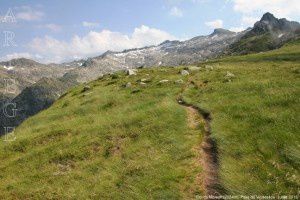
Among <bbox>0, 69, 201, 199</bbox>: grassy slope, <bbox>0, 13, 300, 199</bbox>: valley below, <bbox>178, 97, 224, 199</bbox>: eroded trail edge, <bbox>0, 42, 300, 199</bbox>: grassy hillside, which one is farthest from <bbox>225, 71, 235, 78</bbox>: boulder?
<bbox>178, 97, 224, 199</bbox>: eroded trail edge

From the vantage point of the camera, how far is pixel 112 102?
4359 cm

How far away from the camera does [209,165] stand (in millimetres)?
24984

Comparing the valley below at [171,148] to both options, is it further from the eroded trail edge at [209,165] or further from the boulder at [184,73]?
the boulder at [184,73]

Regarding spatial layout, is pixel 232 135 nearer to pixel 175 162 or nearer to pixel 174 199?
pixel 175 162

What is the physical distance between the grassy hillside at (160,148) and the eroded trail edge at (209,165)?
0.37 metres

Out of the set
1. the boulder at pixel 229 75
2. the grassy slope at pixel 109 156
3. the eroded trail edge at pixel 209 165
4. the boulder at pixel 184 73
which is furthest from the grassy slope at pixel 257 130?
the boulder at pixel 184 73

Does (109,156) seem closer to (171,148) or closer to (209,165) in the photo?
(171,148)

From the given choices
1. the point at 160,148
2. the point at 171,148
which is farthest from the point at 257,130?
the point at 160,148

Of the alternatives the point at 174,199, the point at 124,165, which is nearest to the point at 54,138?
the point at 124,165

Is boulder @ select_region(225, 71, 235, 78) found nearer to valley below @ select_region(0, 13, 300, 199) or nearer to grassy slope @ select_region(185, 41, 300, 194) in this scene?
grassy slope @ select_region(185, 41, 300, 194)

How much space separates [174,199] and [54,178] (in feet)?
31.7

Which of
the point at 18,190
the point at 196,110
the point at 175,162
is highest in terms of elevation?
the point at 196,110

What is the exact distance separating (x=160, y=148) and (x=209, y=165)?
4794mm

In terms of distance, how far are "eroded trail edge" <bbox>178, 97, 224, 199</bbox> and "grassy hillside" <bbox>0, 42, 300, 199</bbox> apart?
0.37 meters
